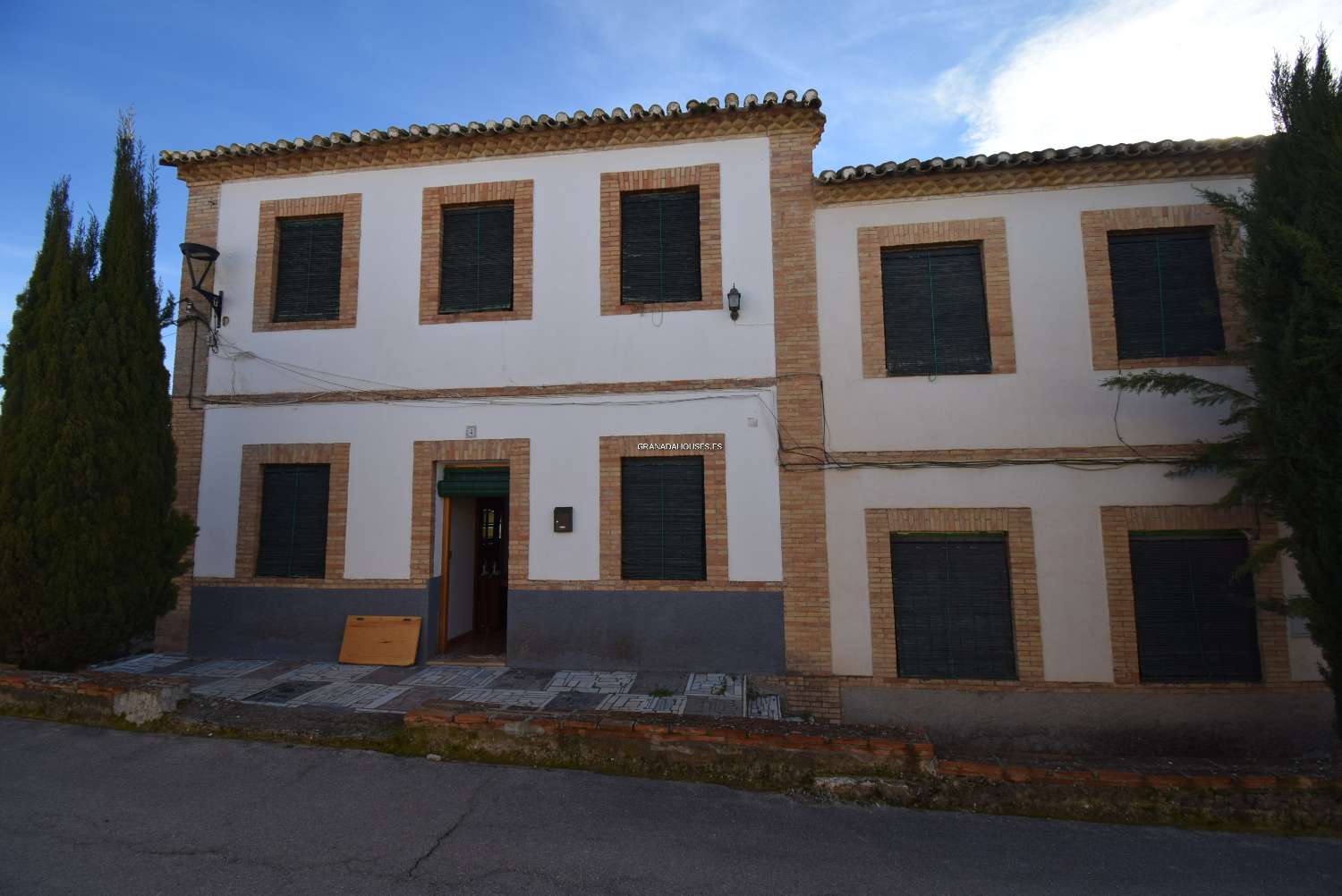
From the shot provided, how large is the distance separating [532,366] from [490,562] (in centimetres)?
317

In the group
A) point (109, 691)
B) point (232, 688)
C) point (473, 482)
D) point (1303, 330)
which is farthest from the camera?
Answer: point (473, 482)

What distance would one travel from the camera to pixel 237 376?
7879 millimetres

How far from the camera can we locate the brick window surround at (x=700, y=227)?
7.28 metres

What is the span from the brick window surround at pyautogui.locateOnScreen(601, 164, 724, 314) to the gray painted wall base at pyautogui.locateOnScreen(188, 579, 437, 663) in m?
3.98

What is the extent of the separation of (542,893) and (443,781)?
4.65ft

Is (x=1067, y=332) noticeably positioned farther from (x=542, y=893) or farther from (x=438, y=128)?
(x=438, y=128)

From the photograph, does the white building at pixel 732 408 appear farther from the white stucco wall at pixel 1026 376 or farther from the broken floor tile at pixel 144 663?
the broken floor tile at pixel 144 663

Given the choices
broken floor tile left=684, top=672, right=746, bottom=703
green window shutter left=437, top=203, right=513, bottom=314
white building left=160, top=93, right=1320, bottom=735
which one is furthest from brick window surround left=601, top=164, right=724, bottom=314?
broken floor tile left=684, top=672, right=746, bottom=703

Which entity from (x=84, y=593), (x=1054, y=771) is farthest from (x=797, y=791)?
(x=84, y=593)

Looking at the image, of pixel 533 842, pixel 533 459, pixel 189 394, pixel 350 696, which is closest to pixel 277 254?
pixel 189 394

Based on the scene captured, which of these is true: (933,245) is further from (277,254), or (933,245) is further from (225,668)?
(225,668)

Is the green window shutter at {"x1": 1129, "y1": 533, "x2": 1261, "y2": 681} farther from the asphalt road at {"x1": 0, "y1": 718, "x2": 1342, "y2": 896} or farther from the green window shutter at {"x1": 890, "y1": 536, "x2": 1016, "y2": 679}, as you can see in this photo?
the asphalt road at {"x1": 0, "y1": 718, "x2": 1342, "y2": 896}

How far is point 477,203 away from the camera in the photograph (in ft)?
25.6

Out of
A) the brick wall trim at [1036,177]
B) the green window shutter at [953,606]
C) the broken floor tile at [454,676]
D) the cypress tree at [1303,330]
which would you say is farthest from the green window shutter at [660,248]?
the cypress tree at [1303,330]
